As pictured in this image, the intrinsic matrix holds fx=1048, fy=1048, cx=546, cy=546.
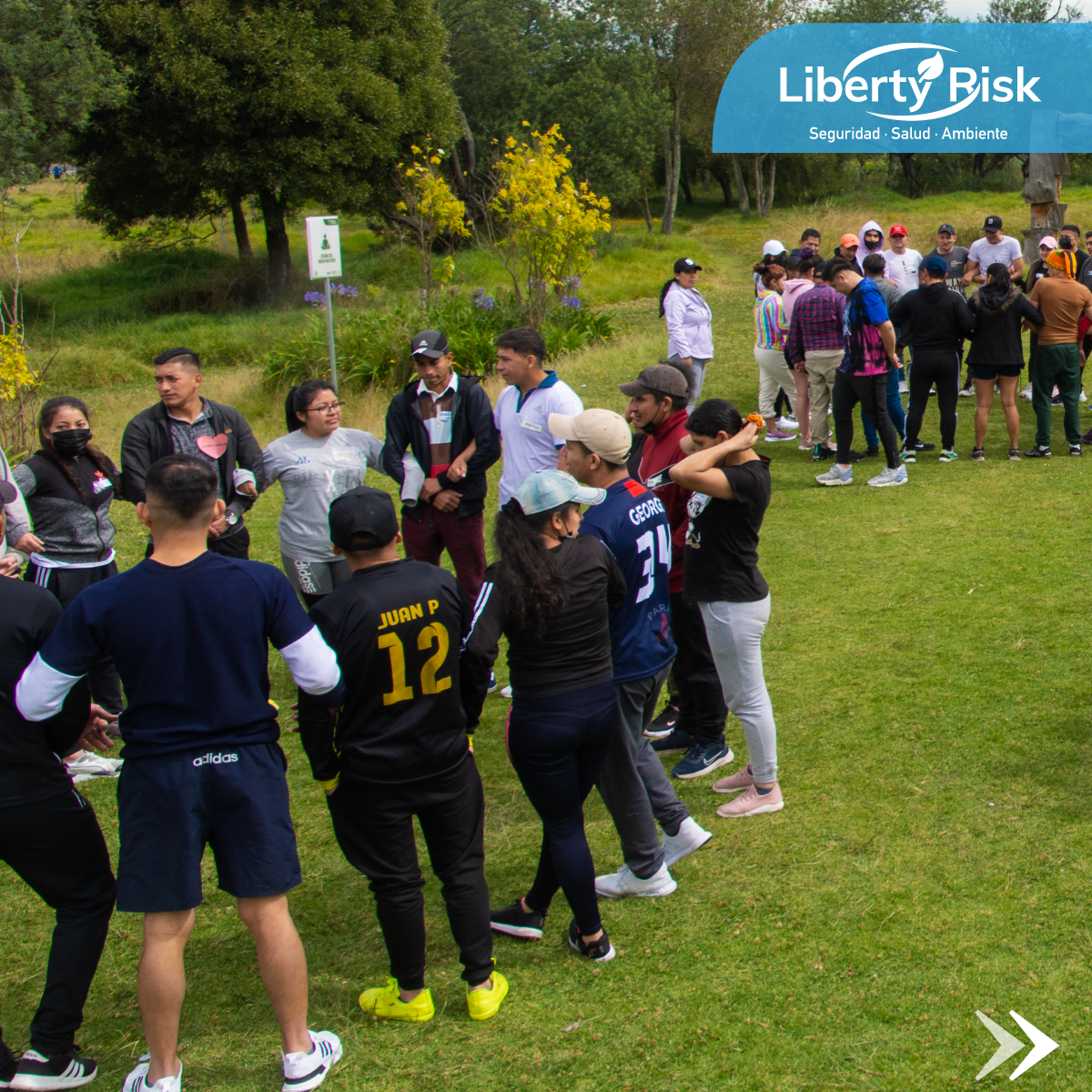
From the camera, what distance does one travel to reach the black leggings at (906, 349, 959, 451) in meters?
9.55

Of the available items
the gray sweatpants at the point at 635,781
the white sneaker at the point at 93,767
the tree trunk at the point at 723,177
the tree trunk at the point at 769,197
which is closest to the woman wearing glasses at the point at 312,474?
the white sneaker at the point at 93,767

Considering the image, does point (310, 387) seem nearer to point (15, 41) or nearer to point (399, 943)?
point (399, 943)

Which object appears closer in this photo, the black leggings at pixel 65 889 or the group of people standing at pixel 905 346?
the black leggings at pixel 65 889

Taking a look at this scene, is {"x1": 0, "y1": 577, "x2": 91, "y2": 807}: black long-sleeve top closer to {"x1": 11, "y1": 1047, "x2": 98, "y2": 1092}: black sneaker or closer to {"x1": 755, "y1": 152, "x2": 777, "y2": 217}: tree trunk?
{"x1": 11, "y1": 1047, "x2": 98, "y2": 1092}: black sneaker

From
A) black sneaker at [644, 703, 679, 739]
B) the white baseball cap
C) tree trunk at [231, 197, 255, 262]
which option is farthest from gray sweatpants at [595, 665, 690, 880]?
tree trunk at [231, 197, 255, 262]

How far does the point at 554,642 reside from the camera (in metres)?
3.37

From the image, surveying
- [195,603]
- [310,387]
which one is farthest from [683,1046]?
[310,387]

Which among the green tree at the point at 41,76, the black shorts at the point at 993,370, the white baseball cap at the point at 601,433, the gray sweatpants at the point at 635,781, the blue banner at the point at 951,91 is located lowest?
the gray sweatpants at the point at 635,781

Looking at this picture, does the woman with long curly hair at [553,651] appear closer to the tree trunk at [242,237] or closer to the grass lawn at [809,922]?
the grass lawn at [809,922]

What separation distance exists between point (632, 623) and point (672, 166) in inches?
1970

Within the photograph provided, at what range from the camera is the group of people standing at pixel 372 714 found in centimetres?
292

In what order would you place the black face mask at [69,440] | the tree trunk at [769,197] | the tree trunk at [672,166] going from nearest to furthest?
the black face mask at [69,440]
the tree trunk at [672,166]
the tree trunk at [769,197]

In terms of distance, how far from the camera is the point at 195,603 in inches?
113

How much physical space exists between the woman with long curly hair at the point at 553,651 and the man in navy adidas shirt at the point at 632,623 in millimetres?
244
